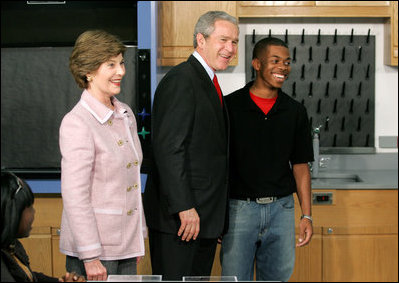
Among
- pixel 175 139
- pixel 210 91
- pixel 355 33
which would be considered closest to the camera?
pixel 175 139

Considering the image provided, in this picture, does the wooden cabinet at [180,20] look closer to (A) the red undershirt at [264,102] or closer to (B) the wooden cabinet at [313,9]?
(B) the wooden cabinet at [313,9]

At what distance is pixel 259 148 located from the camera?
2252mm

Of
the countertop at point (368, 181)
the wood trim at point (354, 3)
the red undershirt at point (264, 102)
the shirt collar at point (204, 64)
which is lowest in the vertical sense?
the countertop at point (368, 181)

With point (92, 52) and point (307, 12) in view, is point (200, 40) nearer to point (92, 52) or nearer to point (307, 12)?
point (92, 52)

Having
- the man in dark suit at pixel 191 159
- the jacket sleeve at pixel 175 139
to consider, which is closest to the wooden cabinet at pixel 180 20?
the man in dark suit at pixel 191 159

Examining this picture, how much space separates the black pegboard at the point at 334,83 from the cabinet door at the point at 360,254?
0.82 metres

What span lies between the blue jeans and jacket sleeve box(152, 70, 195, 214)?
35cm

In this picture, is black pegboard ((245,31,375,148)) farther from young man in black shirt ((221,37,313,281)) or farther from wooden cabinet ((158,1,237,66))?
young man in black shirt ((221,37,313,281))

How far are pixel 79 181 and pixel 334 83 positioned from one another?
254 cm

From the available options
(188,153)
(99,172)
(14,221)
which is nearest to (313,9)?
(188,153)

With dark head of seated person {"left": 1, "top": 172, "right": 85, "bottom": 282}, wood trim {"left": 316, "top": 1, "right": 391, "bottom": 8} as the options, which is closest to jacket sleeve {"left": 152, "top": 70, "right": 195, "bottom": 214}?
dark head of seated person {"left": 1, "top": 172, "right": 85, "bottom": 282}

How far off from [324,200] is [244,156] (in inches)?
41.6

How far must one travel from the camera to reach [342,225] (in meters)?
3.18

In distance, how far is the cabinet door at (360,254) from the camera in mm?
3195
